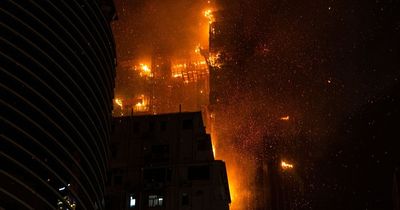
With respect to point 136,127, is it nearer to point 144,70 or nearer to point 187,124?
point 187,124

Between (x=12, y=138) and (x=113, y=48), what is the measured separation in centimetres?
1382

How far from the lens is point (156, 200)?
2188 inches

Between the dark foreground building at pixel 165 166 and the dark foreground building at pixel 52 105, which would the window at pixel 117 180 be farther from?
the dark foreground building at pixel 52 105

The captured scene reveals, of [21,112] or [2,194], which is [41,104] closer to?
[21,112]

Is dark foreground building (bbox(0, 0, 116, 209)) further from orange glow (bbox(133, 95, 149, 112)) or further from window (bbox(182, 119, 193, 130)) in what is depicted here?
orange glow (bbox(133, 95, 149, 112))

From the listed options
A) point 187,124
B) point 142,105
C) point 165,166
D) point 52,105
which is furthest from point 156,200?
point 142,105

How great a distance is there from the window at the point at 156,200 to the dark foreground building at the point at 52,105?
2208 cm

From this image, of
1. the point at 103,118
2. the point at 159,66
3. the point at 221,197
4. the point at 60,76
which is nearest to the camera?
the point at 60,76

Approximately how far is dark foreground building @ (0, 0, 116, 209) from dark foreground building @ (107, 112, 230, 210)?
22.1m

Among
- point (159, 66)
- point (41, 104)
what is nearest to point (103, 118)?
point (41, 104)

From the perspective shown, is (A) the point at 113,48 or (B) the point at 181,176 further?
(B) the point at 181,176

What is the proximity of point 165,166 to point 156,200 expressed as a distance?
3282 mm

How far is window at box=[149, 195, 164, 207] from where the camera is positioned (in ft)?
181

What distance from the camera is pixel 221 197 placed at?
5603 cm
